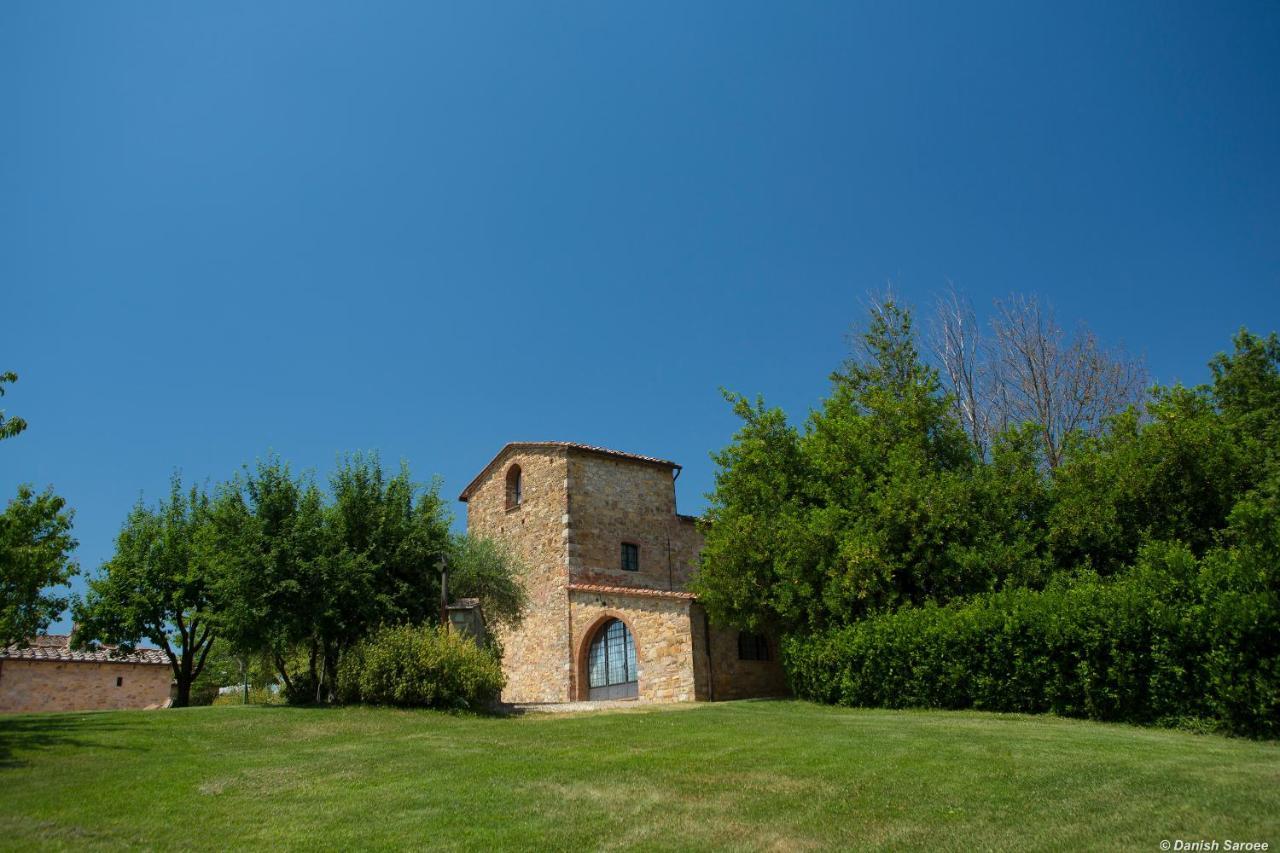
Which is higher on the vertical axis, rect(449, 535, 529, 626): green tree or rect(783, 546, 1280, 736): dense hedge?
rect(449, 535, 529, 626): green tree

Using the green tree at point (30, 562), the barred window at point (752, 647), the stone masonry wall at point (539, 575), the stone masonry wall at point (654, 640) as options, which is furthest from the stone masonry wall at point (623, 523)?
the green tree at point (30, 562)

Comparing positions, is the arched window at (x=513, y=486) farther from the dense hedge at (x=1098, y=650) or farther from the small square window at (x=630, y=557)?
the dense hedge at (x=1098, y=650)

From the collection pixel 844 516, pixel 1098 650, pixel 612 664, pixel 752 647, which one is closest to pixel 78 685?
pixel 612 664

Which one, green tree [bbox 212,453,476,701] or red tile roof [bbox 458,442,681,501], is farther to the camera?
red tile roof [bbox 458,442,681,501]

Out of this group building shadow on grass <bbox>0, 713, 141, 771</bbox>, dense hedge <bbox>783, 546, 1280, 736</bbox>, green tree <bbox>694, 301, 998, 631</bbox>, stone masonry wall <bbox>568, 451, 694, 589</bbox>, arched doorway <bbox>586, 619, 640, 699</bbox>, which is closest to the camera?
building shadow on grass <bbox>0, 713, 141, 771</bbox>

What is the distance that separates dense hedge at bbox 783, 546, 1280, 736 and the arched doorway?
19.3 feet

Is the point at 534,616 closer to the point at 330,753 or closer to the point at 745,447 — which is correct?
the point at 745,447

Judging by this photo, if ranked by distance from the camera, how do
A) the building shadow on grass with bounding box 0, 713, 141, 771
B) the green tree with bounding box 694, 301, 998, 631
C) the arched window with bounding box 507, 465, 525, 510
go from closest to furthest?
the building shadow on grass with bounding box 0, 713, 141, 771, the green tree with bounding box 694, 301, 998, 631, the arched window with bounding box 507, 465, 525, 510

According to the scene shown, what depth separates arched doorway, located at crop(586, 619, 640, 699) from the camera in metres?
23.2

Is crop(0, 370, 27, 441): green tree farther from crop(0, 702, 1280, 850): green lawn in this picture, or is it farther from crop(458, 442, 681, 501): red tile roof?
crop(458, 442, 681, 501): red tile roof

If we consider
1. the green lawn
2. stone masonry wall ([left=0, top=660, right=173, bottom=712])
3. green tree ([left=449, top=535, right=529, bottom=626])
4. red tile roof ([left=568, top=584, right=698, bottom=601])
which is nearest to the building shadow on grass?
the green lawn

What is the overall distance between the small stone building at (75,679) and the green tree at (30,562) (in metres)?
6.15

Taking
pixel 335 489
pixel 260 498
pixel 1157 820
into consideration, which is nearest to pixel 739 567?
pixel 335 489

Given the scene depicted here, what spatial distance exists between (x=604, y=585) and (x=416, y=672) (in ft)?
36.9
